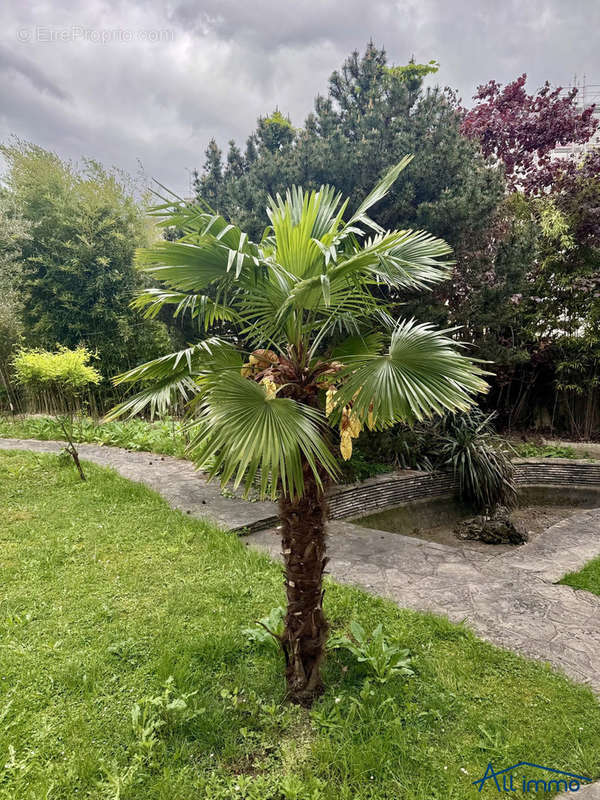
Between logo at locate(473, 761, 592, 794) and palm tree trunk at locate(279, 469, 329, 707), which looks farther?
palm tree trunk at locate(279, 469, 329, 707)

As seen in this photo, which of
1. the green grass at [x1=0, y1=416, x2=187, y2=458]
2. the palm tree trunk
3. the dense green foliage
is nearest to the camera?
the palm tree trunk

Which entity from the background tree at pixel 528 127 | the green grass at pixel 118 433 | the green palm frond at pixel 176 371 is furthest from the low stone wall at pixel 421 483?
the background tree at pixel 528 127

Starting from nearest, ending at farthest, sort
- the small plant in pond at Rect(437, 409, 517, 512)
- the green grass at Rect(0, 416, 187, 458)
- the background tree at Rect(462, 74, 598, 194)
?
the small plant in pond at Rect(437, 409, 517, 512), the green grass at Rect(0, 416, 187, 458), the background tree at Rect(462, 74, 598, 194)

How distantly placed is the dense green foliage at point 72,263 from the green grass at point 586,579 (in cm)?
720

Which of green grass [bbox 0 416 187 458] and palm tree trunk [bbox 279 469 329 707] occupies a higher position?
green grass [bbox 0 416 187 458]

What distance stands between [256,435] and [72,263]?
843 centimetres

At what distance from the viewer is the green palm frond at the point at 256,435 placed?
1.26m

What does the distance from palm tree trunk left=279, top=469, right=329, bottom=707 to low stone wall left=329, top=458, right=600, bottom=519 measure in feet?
5.66

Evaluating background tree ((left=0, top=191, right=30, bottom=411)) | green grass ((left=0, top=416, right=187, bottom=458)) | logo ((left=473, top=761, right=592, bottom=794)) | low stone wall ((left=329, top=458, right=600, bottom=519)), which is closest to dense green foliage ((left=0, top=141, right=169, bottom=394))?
background tree ((left=0, top=191, right=30, bottom=411))

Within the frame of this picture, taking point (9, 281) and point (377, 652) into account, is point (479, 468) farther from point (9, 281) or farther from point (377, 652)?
point (9, 281)

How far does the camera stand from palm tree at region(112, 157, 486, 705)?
1351 millimetres

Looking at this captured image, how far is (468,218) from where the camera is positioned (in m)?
4.50

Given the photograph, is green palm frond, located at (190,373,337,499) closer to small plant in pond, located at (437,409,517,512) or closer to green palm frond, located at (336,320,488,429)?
green palm frond, located at (336,320,488,429)

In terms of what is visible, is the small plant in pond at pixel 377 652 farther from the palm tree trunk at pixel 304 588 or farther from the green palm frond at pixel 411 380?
the green palm frond at pixel 411 380
